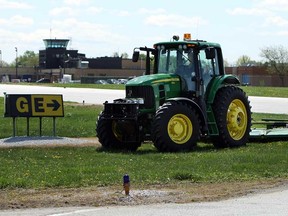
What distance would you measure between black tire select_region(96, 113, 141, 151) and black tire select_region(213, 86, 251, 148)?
7.35 ft

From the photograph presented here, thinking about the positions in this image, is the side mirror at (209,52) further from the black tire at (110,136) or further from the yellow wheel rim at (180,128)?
the black tire at (110,136)

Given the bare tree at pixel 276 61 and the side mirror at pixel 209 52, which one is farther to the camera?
the bare tree at pixel 276 61

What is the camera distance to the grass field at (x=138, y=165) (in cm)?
1323

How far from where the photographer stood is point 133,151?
18281 millimetres

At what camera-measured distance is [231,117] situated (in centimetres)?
1950

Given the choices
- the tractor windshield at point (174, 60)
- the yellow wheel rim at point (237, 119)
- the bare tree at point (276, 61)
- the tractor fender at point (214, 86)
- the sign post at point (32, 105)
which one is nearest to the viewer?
the tractor windshield at point (174, 60)

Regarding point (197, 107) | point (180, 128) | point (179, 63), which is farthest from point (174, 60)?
point (180, 128)

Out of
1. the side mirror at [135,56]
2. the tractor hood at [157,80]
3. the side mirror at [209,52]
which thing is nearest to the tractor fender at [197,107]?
the tractor hood at [157,80]

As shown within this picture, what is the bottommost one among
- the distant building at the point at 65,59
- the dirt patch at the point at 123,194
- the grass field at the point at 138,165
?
the dirt patch at the point at 123,194

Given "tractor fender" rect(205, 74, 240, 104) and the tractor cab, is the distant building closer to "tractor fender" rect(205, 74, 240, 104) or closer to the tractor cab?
the tractor cab

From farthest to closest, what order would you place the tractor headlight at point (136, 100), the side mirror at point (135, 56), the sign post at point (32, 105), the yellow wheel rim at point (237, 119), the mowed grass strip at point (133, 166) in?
the sign post at point (32, 105) < the yellow wheel rim at point (237, 119) < the side mirror at point (135, 56) < the tractor headlight at point (136, 100) < the mowed grass strip at point (133, 166)

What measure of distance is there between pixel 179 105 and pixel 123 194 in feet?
21.5

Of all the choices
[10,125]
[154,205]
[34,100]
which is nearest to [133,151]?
[34,100]

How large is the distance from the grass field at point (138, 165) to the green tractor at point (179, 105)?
1.40 ft
